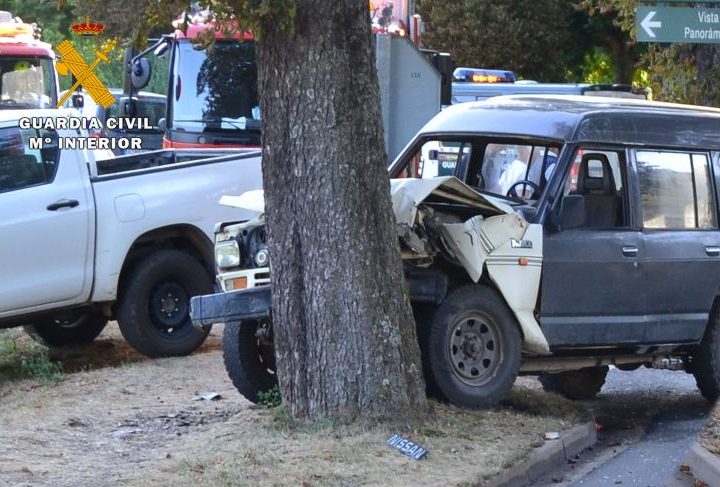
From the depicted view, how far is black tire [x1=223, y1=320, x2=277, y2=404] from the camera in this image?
8.73 meters

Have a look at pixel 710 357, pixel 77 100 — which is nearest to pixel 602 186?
pixel 710 357

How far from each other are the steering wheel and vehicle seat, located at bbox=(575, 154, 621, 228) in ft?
0.93

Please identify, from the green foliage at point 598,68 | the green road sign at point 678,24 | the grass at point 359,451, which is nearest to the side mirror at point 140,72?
the green road sign at point 678,24

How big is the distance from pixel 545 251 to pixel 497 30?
2559cm

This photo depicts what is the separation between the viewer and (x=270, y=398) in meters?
8.65

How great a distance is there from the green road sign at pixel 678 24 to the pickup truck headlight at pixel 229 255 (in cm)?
421

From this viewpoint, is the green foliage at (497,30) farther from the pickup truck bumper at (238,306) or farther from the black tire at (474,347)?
the pickup truck bumper at (238,306)

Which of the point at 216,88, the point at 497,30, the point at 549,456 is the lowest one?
the point at 549,456

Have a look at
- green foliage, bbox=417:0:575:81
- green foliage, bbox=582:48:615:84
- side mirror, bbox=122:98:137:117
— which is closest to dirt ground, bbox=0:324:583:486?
side mirror, bbox=122:98:137:117

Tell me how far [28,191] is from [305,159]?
3490mm

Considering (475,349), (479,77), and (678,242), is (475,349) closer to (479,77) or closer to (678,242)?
(678,242)

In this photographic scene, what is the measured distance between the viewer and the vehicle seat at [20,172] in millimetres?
10289

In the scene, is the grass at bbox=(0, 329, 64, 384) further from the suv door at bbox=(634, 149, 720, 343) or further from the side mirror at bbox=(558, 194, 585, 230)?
the suv door at bbox=(634, 149, 720, 343)

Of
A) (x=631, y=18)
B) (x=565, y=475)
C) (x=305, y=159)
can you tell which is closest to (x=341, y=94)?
(x=305, y=159)
